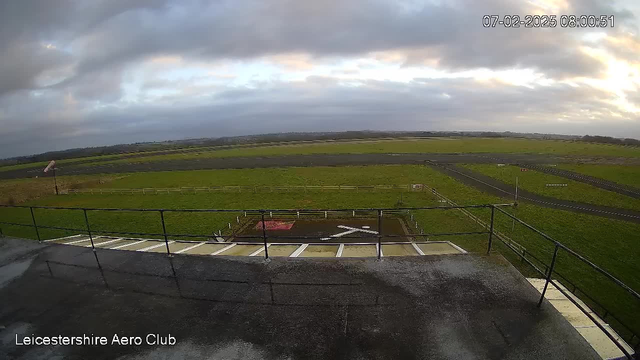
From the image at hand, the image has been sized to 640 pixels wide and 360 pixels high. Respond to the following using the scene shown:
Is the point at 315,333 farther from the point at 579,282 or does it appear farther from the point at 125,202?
the point at 125,202

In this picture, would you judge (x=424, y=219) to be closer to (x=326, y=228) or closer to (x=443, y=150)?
(x=326, y=228)

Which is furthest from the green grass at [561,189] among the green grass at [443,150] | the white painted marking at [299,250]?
the green grass at [443,150]

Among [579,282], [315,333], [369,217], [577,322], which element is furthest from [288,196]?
[315,333]

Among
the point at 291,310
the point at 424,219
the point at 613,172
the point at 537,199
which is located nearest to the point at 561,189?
the point at 537,199

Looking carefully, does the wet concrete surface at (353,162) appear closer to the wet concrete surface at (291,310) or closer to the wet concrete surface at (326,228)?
the wet concrete surface at (326,228)

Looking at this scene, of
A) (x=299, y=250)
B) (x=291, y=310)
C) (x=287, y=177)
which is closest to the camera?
(x=291, y=310)

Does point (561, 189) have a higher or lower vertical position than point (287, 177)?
lower

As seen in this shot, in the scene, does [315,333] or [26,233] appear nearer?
[315,333]

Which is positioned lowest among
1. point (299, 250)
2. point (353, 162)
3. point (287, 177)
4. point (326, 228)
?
point (326, 228)
